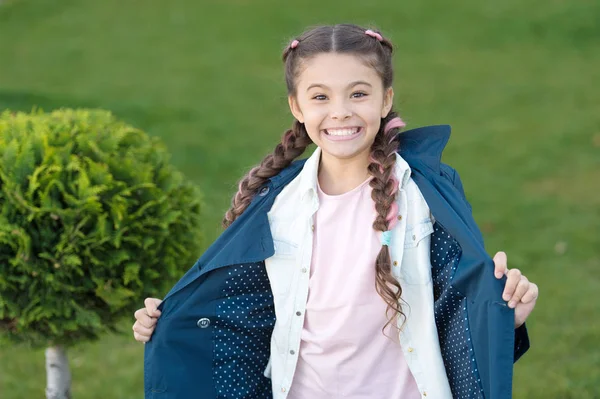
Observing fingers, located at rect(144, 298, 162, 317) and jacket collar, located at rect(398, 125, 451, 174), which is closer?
jacket collar, located at rect(398, 125, 451, 174)

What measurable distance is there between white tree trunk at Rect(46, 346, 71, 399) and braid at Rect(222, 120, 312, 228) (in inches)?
68.1

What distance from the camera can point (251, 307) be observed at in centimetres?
346

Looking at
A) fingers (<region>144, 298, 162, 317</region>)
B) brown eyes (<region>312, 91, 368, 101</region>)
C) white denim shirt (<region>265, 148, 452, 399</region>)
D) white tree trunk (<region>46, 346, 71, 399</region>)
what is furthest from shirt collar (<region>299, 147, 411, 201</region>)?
white tree trunk (<region>46, 346, 71, 399</region>)

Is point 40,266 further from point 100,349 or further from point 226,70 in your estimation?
point 226,70

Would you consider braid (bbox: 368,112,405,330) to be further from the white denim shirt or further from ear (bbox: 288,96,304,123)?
ear (bbox: 288,96,304,123)

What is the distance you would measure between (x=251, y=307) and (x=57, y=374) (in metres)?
1.83

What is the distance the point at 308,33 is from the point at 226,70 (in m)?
11.6

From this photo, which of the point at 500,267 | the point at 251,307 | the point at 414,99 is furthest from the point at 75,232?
the point at 414,99

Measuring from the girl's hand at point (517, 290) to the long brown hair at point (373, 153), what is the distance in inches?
14.2

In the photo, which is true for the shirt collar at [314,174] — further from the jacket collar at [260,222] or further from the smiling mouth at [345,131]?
the smiling mouth at [345,131]

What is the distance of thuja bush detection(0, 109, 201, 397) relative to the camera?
4.18m

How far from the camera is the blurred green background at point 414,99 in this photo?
6.57 m

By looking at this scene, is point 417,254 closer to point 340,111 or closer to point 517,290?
point 517,290

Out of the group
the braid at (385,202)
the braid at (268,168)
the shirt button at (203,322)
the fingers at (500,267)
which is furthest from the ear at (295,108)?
the fingers at (500,267)
